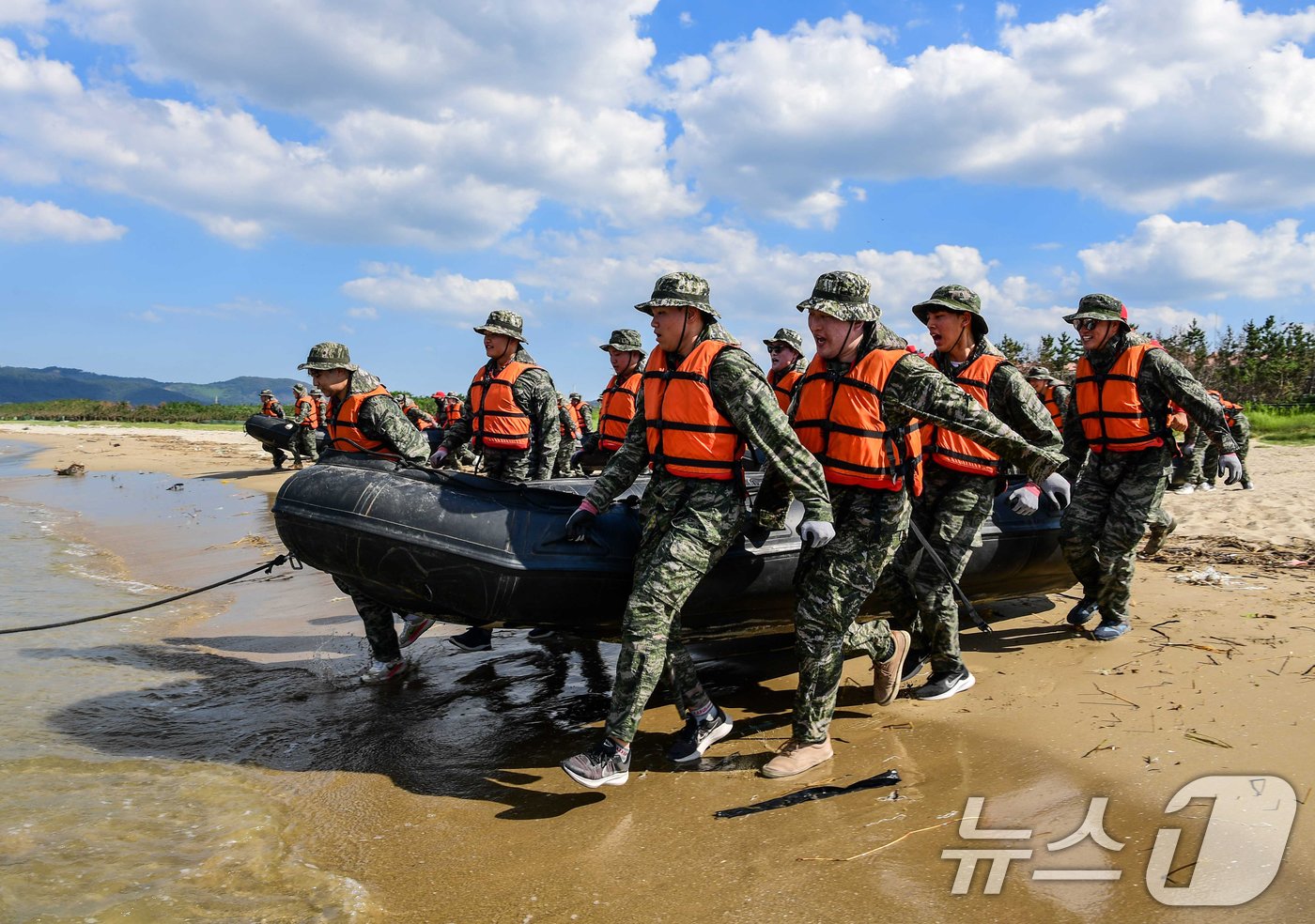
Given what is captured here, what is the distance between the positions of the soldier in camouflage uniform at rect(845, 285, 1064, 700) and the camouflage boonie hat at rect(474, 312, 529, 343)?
286cm

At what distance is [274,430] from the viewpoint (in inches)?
743

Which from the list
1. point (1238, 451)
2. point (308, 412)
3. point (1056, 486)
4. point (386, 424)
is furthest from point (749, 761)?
point (308, 412)

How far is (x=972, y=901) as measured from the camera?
261cm

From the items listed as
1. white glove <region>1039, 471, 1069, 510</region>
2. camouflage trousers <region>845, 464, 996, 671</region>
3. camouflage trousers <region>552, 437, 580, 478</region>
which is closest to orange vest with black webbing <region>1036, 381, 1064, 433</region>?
white glove <region>1039, 471, 1069, 510</region>

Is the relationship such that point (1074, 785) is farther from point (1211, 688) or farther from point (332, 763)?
point (332, 763)

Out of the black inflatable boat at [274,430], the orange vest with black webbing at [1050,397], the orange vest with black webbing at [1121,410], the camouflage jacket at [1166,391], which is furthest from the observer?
the black inflatable boat at [274,430]

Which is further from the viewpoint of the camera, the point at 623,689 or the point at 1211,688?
the point at 1211,688

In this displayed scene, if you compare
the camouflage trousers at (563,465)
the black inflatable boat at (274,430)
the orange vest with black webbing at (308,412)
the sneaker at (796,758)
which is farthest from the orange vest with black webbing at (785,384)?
the black inflatable boat at (274,430)

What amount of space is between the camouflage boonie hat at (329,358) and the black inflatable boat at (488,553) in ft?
2.95

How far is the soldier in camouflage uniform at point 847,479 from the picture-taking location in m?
3.67

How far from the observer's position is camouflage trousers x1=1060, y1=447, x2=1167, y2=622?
507 centimetres

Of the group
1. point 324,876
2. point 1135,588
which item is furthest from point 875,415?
point 1135,588

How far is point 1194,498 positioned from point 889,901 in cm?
916

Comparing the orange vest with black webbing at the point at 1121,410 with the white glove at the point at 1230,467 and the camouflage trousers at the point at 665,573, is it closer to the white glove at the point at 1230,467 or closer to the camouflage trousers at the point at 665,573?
the white glove at the point at 1230,467
